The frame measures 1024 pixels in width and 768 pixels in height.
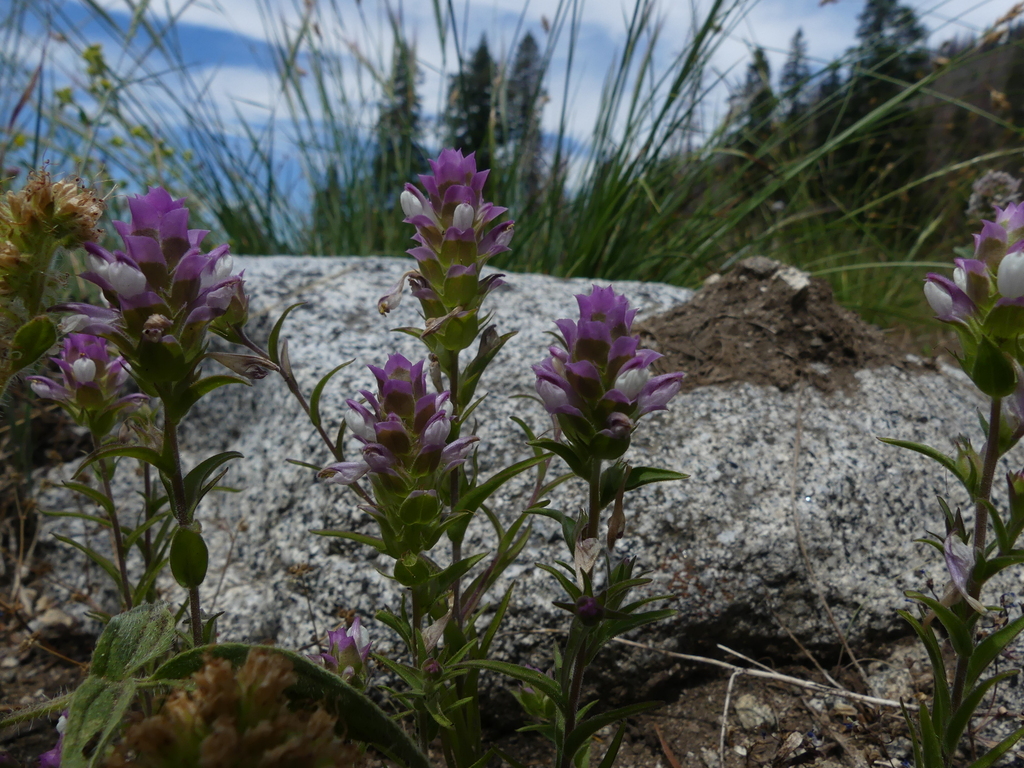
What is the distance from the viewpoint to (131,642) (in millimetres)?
953

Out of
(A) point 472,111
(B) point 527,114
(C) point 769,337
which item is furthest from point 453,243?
(B) point 527,114

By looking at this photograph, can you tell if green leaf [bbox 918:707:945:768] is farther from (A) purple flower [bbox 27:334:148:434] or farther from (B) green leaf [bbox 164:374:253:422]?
(A) purple flower [bbox 27:334:148:434]

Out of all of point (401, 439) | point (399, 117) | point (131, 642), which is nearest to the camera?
point (131, 642)

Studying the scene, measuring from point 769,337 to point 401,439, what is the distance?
5.73ft

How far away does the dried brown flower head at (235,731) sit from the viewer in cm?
65

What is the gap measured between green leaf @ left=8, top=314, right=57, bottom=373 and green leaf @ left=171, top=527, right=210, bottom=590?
351mm

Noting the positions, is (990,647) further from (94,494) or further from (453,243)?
(94,494)

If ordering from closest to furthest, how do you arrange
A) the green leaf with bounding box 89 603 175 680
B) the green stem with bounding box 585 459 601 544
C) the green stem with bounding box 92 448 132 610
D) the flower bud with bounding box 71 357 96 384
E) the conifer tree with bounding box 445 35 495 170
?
the green leaf with bounding box 89 603 175 680 → the green stem with bounding box 585 459 601 544 → the flower bud with bounding box 71 357 96 384 → the green stem with bounding box 92 448 132 610 → the conifer tree with bounding box 445 35 495 170

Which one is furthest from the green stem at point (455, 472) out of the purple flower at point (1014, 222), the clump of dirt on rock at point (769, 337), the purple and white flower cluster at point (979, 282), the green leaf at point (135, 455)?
the clump of dirt on rock at point (769, 337)

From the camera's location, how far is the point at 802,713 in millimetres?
1662

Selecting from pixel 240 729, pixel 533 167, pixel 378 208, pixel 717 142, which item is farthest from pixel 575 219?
pixel 240 729

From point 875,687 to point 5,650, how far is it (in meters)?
2.62

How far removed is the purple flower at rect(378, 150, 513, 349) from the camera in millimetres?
1202

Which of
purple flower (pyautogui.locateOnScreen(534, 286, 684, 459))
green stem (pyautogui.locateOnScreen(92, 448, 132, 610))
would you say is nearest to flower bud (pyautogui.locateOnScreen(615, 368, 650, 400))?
purple flower (pyautogui.locateOnScreen(534, 286, 684, 459))
